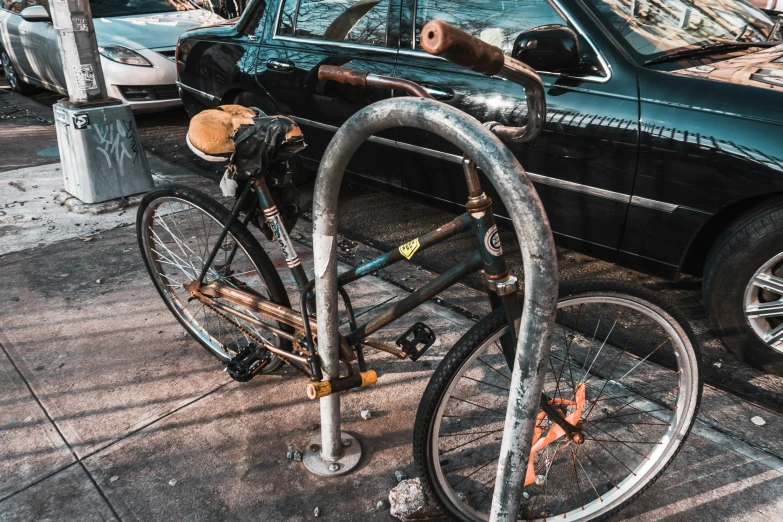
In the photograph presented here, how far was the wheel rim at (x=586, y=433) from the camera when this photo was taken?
6.39 ft

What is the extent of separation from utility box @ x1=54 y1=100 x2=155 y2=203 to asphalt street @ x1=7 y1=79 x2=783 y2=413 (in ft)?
2.81

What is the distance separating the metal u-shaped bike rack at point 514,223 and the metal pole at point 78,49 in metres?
3.52

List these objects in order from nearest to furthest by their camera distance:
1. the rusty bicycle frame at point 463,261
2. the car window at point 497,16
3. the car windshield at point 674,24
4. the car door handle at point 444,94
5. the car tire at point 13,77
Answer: the rusty bicycle frame at point 463,261, the car windshield at point 674,24, the car window at point 497,16, the car door handle at point 444,94, the car tire at point 13,77

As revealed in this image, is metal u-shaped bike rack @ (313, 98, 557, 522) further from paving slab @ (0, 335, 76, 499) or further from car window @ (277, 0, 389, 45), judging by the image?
car window @ (277, 0, 389, 45)

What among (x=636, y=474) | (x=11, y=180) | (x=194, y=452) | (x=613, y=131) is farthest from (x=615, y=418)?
(x=11, y=180)

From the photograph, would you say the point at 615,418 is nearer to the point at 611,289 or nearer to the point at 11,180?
the point at 611,289

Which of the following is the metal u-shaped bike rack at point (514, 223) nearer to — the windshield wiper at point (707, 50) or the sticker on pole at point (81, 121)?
the windshield wiper at point (707, 50)

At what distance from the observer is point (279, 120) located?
2250mm

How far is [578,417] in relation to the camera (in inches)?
76.5

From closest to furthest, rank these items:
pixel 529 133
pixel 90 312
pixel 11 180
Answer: pixel 529 133 < pixel 90 312 < pixel 11 180

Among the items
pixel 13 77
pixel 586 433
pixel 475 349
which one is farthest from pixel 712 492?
pixel 13 77

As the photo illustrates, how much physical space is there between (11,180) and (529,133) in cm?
526

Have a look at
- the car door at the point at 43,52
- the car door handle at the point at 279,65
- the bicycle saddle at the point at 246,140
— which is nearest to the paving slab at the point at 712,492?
the bicycle saddle at the point at 246,140

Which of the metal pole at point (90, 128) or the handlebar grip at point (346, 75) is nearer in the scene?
the handlebar grip at point (346, 75)
